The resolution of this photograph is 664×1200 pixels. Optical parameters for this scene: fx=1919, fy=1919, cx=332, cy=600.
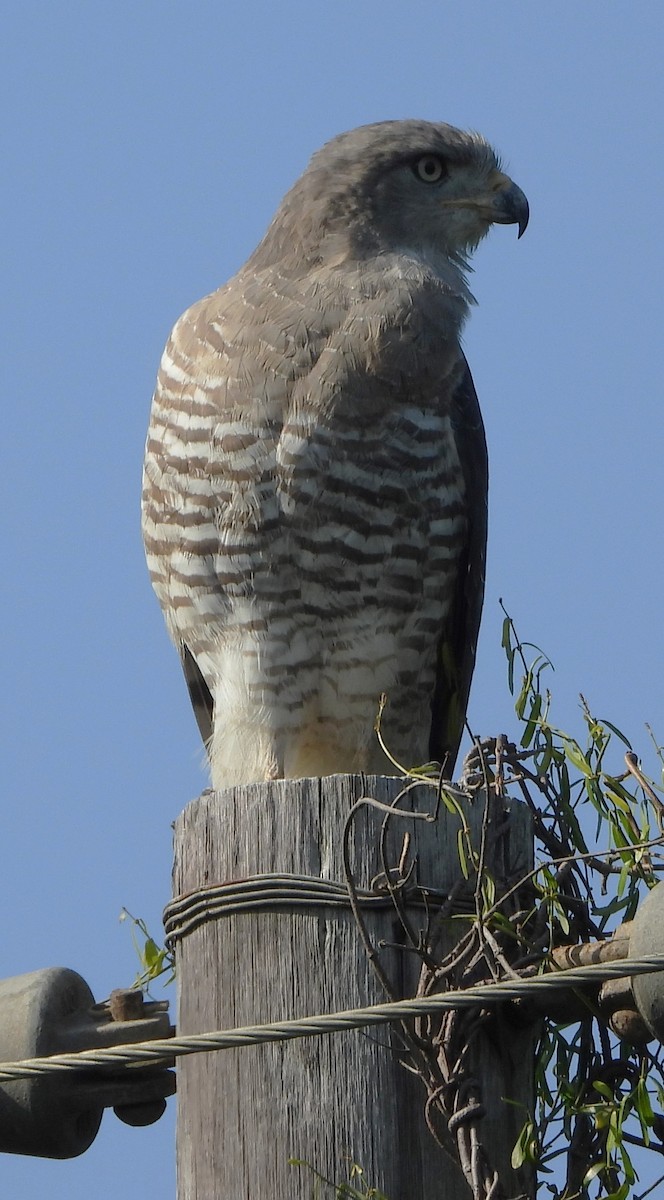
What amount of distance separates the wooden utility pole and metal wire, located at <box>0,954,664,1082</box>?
10cm

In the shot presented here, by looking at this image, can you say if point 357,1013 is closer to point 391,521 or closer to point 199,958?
point 199,958

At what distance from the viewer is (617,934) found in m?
3.18

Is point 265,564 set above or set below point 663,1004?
above

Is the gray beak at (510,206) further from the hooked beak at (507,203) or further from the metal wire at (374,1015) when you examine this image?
the metal wire at (374,1015)

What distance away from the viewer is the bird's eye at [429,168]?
6164mm

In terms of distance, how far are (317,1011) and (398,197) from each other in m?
3.45

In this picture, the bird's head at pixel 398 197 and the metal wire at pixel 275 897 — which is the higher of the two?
the bird's head at pixel 398 197

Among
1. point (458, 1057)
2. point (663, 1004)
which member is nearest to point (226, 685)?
point (458, 1057)

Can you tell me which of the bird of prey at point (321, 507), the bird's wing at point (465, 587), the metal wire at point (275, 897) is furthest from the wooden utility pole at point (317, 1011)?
the bird's wing at point (465, 587)

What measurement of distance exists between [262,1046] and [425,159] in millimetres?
3614

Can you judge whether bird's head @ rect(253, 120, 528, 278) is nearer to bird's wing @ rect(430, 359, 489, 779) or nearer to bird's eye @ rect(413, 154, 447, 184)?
bird's eye @ rect(413, 154, 447, 184)

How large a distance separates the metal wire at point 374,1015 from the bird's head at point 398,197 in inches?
126

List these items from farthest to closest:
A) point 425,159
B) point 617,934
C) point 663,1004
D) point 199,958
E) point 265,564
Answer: point 425,159 < point 265,564 < point 199,958 < point 617,934 < point 663,1004

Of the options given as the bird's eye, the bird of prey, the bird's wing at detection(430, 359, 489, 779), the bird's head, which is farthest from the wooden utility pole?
the bird's eye
